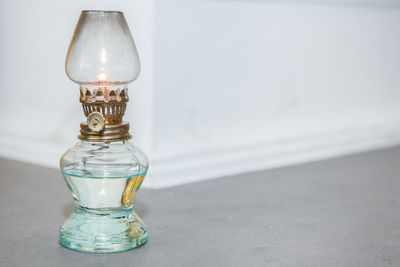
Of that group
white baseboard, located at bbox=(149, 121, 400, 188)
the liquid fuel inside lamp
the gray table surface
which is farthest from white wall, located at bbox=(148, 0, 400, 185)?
the liquid fuel inside lamp

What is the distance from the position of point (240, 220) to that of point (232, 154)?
53cm

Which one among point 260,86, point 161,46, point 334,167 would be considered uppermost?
point 161,46

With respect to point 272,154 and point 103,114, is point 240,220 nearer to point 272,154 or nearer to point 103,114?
point 103,114

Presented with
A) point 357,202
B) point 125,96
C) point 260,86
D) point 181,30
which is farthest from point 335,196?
point 125,96

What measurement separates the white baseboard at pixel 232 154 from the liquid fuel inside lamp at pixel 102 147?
550 millimetres

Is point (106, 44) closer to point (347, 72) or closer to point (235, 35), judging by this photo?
point (235, 35)

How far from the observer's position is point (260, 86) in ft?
6.61

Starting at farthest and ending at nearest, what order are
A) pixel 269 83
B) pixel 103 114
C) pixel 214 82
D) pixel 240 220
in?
pixel 269 83
pixel 214 82
pixel 240 220
pixel 103 114

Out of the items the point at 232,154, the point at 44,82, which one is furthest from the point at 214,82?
the point at 44,82

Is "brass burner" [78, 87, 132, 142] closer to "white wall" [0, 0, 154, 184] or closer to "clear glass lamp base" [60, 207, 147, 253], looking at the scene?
"clear glass lamp base" [60, 207, 147, 253]

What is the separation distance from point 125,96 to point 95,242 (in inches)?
10.8

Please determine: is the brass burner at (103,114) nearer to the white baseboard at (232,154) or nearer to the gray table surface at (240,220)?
the gray table surface at (240,220)

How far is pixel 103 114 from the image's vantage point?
3.70 feet

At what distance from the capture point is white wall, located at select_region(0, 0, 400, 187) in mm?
1719
